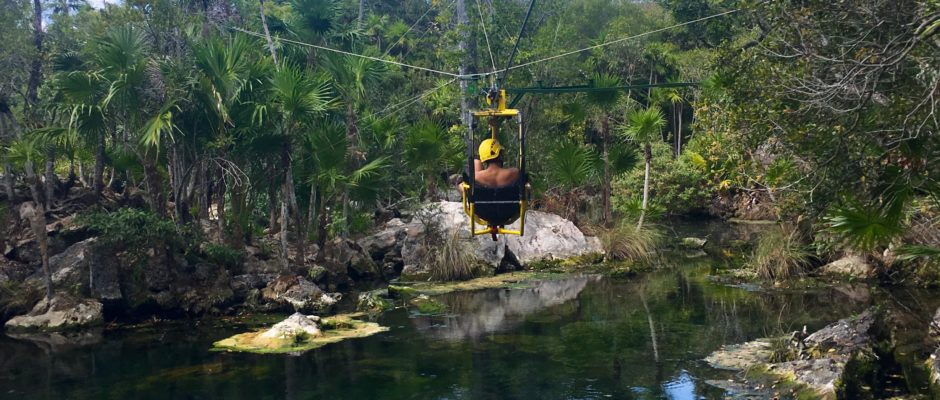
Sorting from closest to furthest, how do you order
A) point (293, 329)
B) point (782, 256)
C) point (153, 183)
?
point (293, 329) → point (153, 183) → point (782, 256)

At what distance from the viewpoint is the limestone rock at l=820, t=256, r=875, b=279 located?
19.4m

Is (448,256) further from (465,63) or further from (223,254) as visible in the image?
(465,63)

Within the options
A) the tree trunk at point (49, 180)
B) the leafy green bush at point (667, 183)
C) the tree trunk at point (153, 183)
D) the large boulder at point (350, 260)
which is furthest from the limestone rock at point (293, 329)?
the leafy green bush at point (667, 183)

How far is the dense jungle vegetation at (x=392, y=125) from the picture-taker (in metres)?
9.81

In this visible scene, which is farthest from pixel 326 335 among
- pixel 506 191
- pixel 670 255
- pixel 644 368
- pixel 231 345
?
pixel 670 255

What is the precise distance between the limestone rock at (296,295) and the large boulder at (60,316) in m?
3.41

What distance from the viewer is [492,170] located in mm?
13219

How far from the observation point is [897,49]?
9641mm

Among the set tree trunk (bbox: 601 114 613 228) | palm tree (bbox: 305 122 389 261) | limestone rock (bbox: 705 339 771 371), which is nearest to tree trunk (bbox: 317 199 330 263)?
palm tree (bbox: 305 122 389 261)

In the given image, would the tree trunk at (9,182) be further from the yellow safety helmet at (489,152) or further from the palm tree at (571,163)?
the palm tree at (571,163)

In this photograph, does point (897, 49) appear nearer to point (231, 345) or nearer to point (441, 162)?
point (231, 345)

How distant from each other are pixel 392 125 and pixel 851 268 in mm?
11922

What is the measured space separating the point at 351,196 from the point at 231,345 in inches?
262

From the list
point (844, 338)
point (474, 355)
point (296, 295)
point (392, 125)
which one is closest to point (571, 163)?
point (392, 125)
